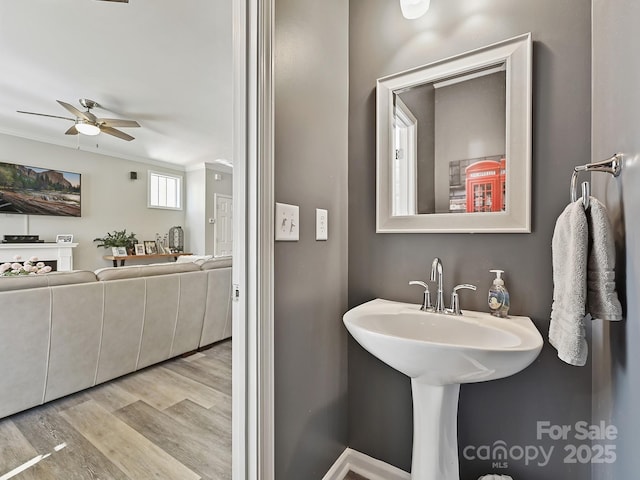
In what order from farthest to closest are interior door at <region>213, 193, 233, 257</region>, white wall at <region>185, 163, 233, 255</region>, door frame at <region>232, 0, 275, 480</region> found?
interior door at <region>213, 193, 233, 257</region>, white wall at <region>185, 163, 233, 255</region>, door frame at <region>232, 0, 275, 480</region>

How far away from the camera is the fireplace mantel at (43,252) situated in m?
3.98

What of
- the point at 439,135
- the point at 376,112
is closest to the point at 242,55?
the point at 376,112

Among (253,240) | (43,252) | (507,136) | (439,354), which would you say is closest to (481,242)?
(507,136)

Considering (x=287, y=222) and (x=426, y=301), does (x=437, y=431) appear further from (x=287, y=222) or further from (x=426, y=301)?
(x=287, y=222)

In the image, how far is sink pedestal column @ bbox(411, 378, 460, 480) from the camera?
0.95m

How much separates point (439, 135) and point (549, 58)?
16.2 inches

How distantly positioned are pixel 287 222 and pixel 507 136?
0.86 meters

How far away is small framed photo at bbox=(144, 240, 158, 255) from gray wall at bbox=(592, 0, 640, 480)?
6.16 meters

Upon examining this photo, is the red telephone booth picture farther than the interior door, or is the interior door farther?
the interior door

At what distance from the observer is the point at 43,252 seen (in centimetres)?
428

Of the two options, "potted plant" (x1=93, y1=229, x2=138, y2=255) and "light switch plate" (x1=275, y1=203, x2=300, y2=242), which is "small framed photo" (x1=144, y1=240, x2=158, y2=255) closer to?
"potted plant" (x1=93, y1=229, x2=138, y2=255)

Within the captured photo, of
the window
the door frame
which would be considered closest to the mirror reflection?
the door frame

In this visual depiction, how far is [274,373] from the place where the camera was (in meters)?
0.98

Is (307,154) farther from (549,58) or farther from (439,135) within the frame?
(549,58)
